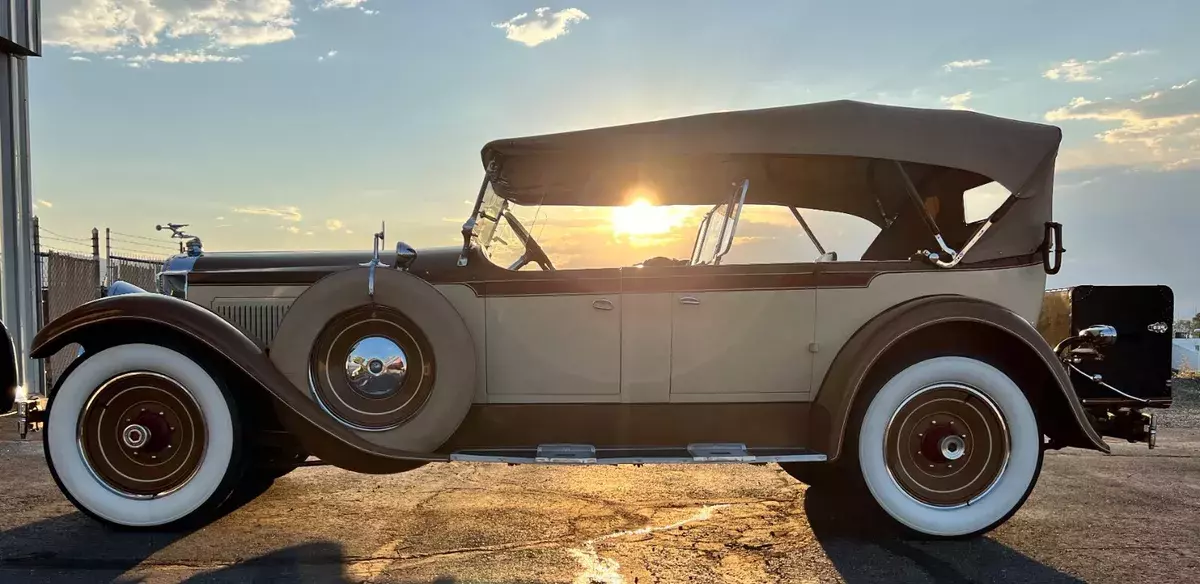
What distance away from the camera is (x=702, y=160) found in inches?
154

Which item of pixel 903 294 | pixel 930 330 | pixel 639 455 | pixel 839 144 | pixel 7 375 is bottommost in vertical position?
pixel 639 455

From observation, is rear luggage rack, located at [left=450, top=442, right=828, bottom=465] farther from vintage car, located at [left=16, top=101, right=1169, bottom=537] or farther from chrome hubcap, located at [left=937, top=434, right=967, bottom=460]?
chrome hubcap, located at [left=937, top=434, right=967, bottom=460]

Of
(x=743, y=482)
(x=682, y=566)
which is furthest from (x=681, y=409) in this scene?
(x=743, y=482)

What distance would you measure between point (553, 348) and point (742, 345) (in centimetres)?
103

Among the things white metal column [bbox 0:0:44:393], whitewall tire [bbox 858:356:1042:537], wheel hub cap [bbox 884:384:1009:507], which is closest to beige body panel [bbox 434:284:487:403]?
whitewall tire [bbox 858:356:1042:537]

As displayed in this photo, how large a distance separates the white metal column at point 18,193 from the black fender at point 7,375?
5.25 meters

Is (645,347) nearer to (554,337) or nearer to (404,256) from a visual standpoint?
(554,337)

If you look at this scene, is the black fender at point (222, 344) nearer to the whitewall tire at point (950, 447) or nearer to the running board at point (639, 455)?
the running board at point (639, 455)

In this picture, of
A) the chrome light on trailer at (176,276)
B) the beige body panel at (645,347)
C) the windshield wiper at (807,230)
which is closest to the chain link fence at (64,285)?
the chrome light on trailer at (176,276)

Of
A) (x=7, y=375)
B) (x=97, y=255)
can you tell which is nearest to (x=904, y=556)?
(x=7, y=375)

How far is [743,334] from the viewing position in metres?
3.62

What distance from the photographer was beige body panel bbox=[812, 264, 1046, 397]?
3.64m

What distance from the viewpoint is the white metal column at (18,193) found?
8.17 metres

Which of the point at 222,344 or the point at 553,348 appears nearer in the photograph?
the point at 222,344
